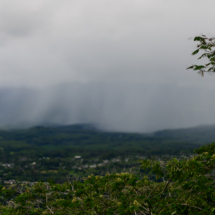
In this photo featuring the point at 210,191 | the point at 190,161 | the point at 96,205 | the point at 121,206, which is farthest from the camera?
the point at 96,205

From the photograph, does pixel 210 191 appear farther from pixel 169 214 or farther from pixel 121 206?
pixel 121 206

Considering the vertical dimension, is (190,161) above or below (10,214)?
above

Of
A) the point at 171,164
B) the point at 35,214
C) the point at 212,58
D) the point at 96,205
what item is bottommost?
the point at 35,214

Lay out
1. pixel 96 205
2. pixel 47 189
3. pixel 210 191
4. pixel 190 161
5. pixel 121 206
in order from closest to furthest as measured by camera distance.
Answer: pixel 190 161, pixel 210 191, pixel 121 206, pixel 96 205, pixel 47 189

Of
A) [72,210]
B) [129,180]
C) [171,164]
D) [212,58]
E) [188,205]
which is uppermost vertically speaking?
[212,58]

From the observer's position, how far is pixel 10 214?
517 inches

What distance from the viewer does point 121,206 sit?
10148 millimetres

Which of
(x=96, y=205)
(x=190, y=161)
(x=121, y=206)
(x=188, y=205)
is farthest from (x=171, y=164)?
(x=96, y=205)

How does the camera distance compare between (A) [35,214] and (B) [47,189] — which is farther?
(B) [47,189]

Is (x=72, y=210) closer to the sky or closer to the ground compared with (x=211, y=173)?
closer to the ground

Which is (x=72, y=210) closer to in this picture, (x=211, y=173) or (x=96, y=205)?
(x=96, y=205)

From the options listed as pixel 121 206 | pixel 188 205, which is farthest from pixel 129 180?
pixel 188 205

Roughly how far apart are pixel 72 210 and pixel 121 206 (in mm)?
3386

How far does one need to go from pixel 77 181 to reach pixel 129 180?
26.5ft
